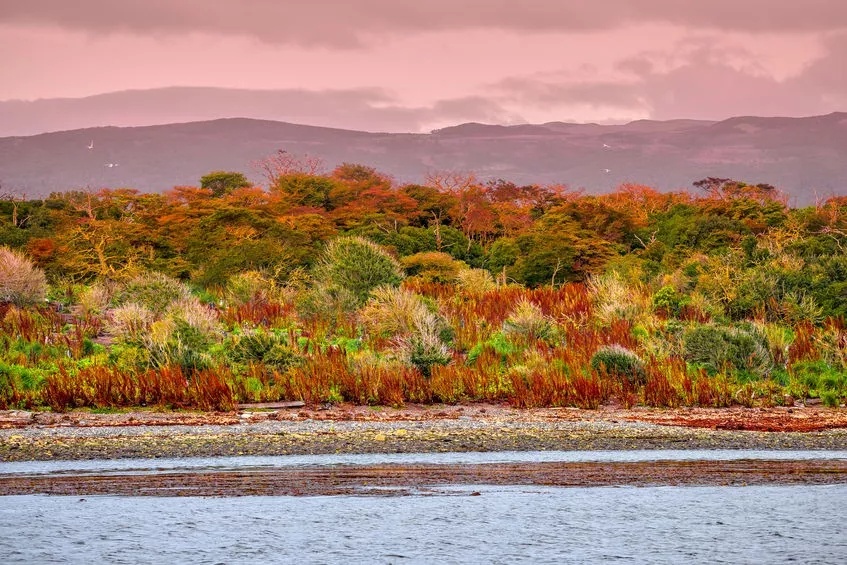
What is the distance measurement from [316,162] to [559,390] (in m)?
69.0

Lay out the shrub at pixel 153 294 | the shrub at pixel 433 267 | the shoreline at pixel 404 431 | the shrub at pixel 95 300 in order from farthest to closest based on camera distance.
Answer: the shrub at pixel 433 267 < the shrub at pixel 95 300 < the shrub at pixel 153 294 < the shoreline at pixel 404 431

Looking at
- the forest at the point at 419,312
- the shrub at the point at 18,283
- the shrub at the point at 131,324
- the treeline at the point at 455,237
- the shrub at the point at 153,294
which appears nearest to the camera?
the forest at the point at 419,312

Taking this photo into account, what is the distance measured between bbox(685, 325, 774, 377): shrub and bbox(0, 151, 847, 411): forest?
5 centimetres

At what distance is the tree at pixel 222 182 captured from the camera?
73.0 meters

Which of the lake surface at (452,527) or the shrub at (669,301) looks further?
the shrub at (669,301)

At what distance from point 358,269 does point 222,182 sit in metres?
42.5

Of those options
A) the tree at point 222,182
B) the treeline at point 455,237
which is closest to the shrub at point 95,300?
the treeline at point 455,237

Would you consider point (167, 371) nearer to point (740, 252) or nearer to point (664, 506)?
point (664, 506)

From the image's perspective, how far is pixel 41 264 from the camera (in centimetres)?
4562

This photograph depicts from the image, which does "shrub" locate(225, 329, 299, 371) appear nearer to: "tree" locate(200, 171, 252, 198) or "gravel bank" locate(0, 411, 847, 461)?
"gravel bank" locate(0, 411, 847, 461)

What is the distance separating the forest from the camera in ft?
71.4

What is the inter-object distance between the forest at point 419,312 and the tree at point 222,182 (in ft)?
55.6

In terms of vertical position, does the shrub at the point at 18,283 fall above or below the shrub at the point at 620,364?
above

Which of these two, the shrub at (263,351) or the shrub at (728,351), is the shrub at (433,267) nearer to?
the shrub at (263,351)
